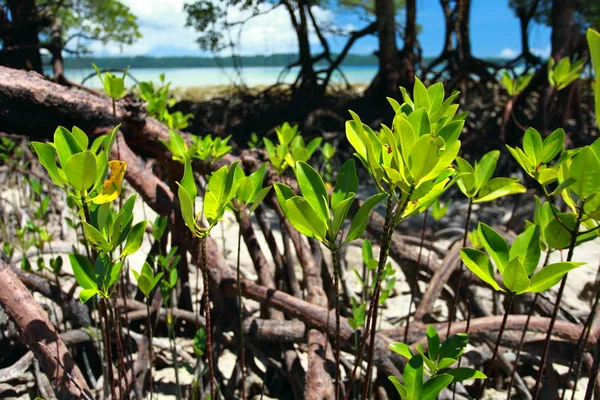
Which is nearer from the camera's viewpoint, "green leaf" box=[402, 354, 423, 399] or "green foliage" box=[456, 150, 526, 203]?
"green leaf" box=[402, 354, 423, 399]

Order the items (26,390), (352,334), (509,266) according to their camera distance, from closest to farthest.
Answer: (509,266) < (352,334) < (26,390)

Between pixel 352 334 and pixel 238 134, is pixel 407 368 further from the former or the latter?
pixel 238 134

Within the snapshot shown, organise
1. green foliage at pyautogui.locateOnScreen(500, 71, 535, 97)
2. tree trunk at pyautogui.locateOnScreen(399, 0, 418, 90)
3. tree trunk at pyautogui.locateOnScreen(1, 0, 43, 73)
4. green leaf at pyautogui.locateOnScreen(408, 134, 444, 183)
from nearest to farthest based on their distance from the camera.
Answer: green leaf at pyautogui.locateOnScreen(408, 134, 444, 183) < green foliage at pyautogui.locateOnScreen(500, 71, 535, 97) < tree trunk at pyautogui.locateOnScreen(1, 0, 43, 73) < tree trunk at pyautogui.locateOnScreen(399, 0, 418, 90)

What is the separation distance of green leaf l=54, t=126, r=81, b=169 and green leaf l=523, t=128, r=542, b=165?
509mm

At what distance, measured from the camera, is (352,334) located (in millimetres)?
884

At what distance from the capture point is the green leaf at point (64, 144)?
49 centimetres

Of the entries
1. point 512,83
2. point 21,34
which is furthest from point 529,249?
point 21,34

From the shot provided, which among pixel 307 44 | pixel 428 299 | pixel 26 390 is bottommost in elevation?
pixel 26 390

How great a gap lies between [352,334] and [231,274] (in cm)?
27

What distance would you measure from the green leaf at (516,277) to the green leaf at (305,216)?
6.1 inches

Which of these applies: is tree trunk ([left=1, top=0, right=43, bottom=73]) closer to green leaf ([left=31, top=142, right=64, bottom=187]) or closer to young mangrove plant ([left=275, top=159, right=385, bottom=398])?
green leaf ([left=31, top=142, right=64, bottom=187])

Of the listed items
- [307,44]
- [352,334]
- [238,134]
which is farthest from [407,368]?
[307,44]

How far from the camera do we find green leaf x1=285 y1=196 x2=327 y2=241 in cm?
38

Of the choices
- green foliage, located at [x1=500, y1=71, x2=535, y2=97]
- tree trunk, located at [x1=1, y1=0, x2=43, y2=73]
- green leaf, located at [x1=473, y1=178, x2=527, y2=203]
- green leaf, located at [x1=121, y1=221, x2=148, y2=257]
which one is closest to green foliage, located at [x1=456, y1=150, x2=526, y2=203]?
green leaf, located at [x1=473, y1=178, x2=527, y2=203]
